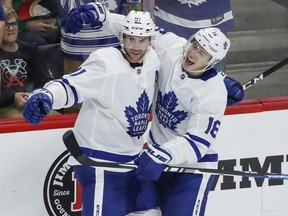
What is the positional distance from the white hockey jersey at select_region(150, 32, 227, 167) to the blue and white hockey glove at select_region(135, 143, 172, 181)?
32 mm

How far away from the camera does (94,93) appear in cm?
402

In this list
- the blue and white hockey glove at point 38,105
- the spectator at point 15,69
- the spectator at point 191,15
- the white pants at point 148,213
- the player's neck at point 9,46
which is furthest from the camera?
the spectator at point 191,15

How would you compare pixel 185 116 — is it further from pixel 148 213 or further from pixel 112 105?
pixel 148 213

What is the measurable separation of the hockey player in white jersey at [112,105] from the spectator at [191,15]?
945 mm

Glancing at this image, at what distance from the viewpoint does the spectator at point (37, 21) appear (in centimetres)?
512

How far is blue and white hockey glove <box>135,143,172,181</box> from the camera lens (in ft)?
13.0

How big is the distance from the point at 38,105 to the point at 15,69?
3.20 feet

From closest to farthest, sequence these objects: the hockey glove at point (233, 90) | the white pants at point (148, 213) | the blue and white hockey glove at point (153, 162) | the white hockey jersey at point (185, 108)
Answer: the blue and white hockey glove at point (153, 162)
the white hockey jersey at point (185, 108)
the white pants at point (148, 213)
the hockey glove at point (233, 90)

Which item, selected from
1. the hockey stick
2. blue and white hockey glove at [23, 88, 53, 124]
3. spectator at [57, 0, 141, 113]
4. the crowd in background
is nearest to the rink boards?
the hockey stick

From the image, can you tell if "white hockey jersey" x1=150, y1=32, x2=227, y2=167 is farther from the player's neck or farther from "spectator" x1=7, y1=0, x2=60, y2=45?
"spectator" x1=7, y1=0, x2=60, y2=45

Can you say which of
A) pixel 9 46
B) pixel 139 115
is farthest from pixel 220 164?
pixel 9 46

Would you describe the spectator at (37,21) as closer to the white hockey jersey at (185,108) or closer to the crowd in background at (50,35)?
the crowd in background at (50,35)

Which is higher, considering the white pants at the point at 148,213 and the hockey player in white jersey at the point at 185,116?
the hockey player in white jersey at the point at 185,116

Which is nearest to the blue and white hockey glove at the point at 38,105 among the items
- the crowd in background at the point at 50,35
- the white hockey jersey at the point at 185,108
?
the white hockey jersey at the point at 185,108
